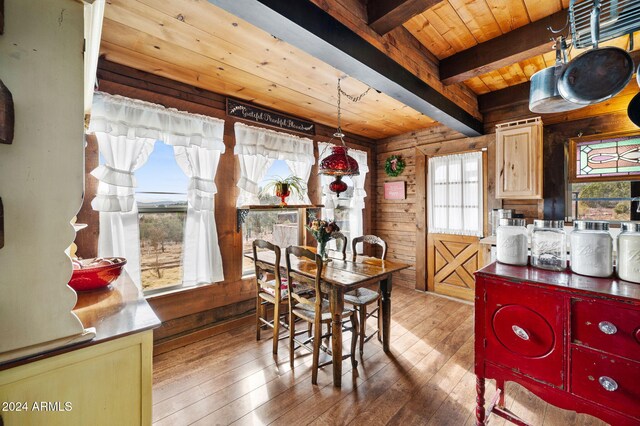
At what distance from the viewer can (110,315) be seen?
1080 mm

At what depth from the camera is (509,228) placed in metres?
1.48

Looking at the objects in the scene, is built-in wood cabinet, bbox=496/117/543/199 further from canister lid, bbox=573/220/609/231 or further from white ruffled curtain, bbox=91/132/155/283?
white ruffled curtain, bbox=91/132/155/283

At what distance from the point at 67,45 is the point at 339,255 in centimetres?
263

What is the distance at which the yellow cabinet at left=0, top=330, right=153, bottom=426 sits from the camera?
2.60 feet

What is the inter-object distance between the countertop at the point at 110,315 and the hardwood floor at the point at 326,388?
3.31ft

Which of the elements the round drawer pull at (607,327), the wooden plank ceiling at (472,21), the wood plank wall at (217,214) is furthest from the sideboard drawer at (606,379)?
the wood plank wall at (217,214)

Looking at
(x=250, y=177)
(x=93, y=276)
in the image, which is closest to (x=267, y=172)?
(x=250, y=177)

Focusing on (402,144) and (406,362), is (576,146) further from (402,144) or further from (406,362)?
(406,362)

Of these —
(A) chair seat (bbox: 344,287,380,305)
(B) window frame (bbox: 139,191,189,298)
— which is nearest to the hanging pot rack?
(A) chair seat (bbox: 344,287,380,305)

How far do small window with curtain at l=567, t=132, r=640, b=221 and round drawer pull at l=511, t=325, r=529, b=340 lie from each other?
2.32 metres

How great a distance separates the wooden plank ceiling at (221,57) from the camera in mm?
1796

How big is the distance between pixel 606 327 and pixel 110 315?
2.00 metres

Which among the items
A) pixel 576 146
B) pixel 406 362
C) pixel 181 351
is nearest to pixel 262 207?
pixel 181 351

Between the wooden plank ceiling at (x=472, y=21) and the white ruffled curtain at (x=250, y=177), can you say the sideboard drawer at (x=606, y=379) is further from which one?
the white ruffled curtain at (x=250, y=177)
